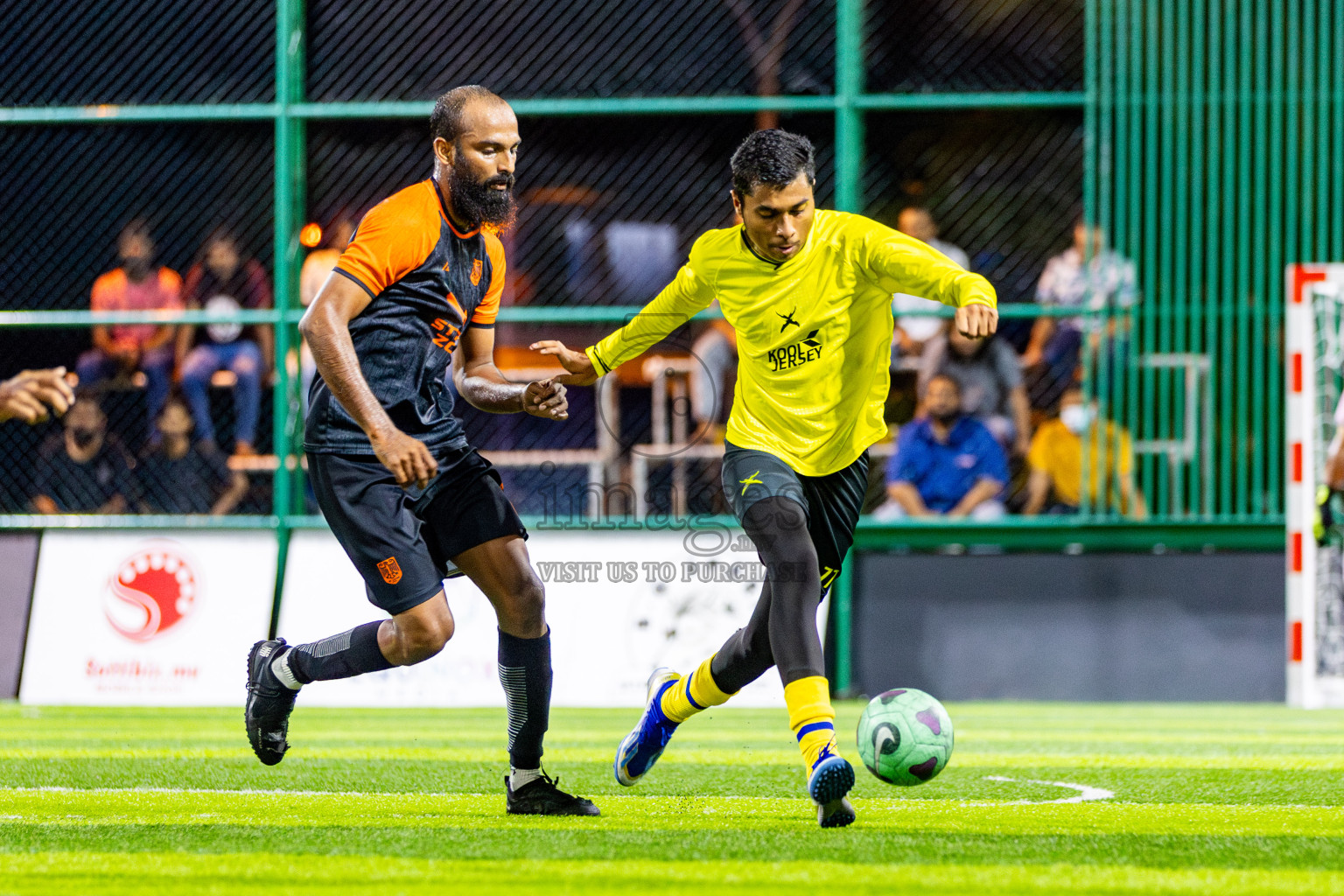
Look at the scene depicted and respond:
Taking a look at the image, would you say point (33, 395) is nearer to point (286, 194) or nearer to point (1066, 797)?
point (1066, 797)

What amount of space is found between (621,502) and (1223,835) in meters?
6.67

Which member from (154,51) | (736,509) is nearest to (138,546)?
(154,51)

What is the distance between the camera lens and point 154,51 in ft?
39.2

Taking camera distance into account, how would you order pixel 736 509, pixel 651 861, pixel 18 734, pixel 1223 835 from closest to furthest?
pixel 651 861
pixel 1223 835
pixel 736 509
pixel 18 734

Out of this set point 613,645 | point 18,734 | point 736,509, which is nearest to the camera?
point 736,509

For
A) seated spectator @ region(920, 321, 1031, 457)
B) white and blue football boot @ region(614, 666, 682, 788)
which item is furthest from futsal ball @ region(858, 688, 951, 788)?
seated spectator @ region(920, 321, 1031, 457)

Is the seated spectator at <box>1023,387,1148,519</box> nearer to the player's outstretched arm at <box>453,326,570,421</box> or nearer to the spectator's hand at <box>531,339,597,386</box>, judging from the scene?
the spectator's hand at <box>531,339,597,386</box>

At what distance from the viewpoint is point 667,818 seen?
4738 millimetres

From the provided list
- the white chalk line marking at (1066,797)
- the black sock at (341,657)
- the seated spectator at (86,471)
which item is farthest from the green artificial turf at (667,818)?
the seated spectator at (86,471)

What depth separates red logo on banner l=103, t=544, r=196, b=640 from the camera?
10516mm

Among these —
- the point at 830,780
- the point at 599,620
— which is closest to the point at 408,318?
the point at 830,780

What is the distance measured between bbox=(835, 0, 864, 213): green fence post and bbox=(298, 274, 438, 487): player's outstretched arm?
676 centimetres

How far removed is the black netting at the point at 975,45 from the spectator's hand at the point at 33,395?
8705 mm

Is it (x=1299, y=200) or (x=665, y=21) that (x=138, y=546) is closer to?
(x=665, y=21)
